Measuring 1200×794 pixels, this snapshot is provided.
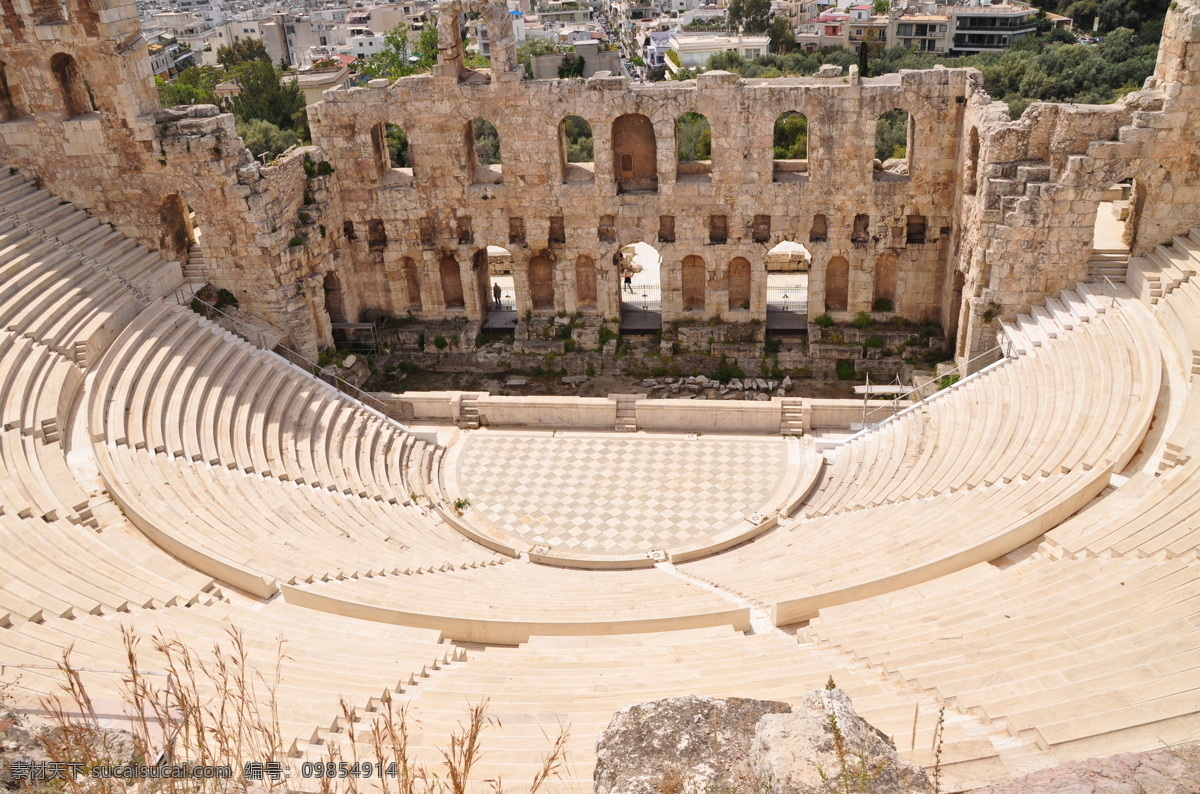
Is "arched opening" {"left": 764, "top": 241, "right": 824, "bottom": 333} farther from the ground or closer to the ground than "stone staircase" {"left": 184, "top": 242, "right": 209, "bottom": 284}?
closer to the ground

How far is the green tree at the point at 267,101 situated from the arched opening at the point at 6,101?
87.6 ft

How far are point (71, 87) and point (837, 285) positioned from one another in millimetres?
21685

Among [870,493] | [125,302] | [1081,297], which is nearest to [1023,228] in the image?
[1081,297]

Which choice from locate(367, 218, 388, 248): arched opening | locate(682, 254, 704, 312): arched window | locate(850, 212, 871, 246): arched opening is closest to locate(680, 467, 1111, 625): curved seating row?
locate(850, 212, 871, 246): arched opening

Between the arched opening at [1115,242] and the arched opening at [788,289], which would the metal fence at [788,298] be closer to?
the arched opening at [788,289]

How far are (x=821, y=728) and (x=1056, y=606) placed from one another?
6.40 m

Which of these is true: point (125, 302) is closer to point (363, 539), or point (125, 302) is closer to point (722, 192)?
point (363, 539)

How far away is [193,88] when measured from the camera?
61.1m

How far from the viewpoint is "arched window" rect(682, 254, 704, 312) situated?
27422 mm

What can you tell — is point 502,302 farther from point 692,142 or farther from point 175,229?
point 692,142

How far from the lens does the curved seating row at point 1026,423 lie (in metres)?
16.6

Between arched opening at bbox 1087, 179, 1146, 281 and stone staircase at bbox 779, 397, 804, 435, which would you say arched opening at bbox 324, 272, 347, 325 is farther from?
arched opening at bbox 1087, 179, 1146, 281

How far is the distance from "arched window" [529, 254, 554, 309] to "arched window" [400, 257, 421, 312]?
138 inches

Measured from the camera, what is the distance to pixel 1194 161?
20.1 m
